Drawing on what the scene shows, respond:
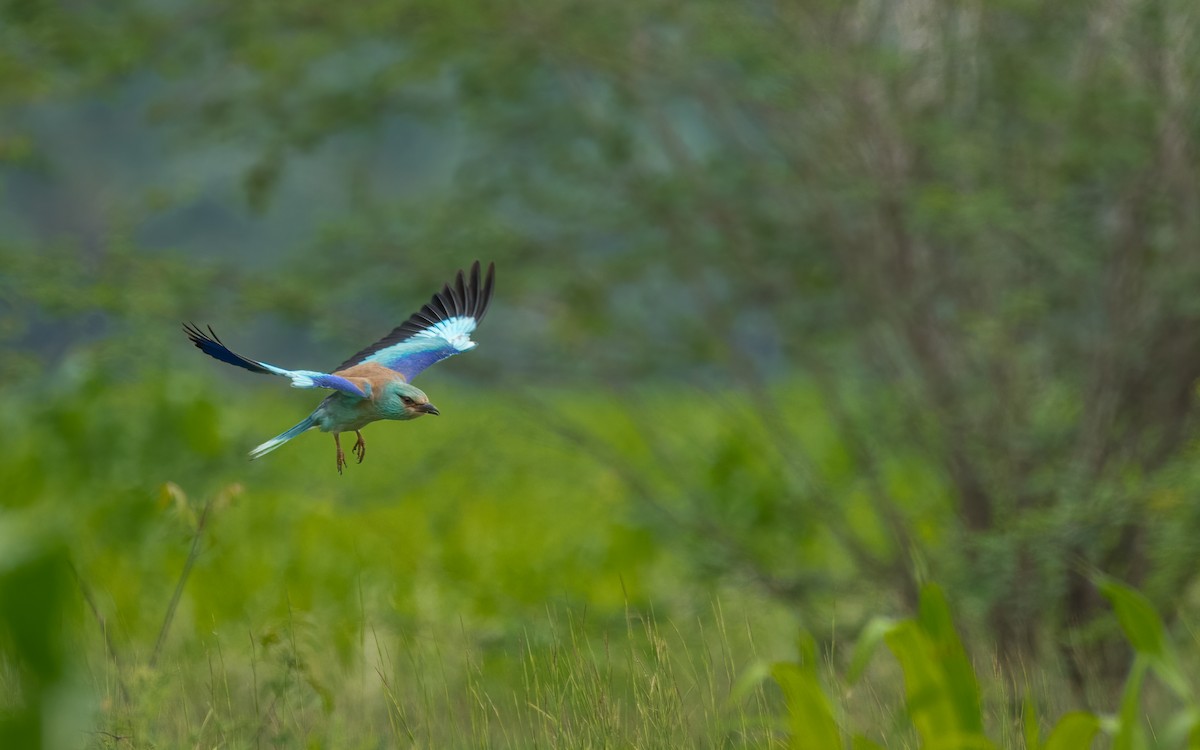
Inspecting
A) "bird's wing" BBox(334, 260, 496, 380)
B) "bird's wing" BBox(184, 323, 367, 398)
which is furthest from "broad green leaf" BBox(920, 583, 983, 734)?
"bird's wing" BBox(184, 323, 367, 398)

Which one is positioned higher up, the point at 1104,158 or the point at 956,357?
the point at 1104,158

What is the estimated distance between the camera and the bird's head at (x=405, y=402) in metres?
1.75

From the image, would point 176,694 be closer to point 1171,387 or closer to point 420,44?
point 420,44

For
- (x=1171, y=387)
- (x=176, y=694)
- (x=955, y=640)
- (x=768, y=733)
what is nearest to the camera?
(x=955, y=640)

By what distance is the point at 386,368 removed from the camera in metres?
2.03

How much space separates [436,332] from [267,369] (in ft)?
2.40

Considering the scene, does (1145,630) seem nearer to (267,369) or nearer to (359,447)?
(359,447)

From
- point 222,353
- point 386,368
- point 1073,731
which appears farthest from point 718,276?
point 222,353

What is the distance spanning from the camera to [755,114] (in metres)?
7.30

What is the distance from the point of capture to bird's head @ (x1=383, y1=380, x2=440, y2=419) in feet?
5.73

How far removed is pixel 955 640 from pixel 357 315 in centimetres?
437

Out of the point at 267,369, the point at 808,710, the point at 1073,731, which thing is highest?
the point at 267,369

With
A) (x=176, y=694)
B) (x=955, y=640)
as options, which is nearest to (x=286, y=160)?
(x=176, y=694)

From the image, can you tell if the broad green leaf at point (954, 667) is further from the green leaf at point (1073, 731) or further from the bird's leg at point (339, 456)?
the bird's leg at point (339, 456)
